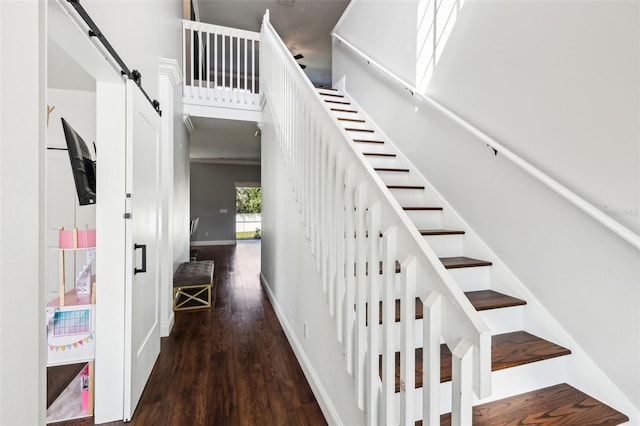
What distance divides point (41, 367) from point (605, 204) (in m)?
2.22

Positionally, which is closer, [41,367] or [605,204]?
[41,367]

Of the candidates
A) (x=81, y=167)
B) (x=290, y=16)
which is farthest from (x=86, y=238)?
(x=290, y=16)

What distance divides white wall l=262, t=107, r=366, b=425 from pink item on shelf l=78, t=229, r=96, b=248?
4.37 ft

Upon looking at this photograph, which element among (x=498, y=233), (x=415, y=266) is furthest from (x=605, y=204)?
(x=415, y=266)

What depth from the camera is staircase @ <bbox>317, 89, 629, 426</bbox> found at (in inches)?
51.6

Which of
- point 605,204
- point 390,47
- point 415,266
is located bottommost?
point 415,266

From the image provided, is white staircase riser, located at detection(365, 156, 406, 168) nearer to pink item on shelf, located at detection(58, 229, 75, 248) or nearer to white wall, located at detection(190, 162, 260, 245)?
pink item on shelf, located at detection(58, 229, 75, 248)

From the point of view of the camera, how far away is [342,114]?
3.79 metres

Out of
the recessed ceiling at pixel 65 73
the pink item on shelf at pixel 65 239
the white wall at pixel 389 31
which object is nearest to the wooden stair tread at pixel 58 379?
the pink item on shelf at pixel 65 239

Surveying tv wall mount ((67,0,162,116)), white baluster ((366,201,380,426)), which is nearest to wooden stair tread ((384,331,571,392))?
white baluster ((366,201,380,426))

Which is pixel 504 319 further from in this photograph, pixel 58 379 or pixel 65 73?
pixel 65 73

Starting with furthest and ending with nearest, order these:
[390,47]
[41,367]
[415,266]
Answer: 1. [390,47]
2. [415,266]
3. [41,367]

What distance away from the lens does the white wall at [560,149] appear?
134 centimetres

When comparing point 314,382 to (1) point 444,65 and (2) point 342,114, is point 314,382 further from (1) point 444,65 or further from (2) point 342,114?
(2) point 342,114
